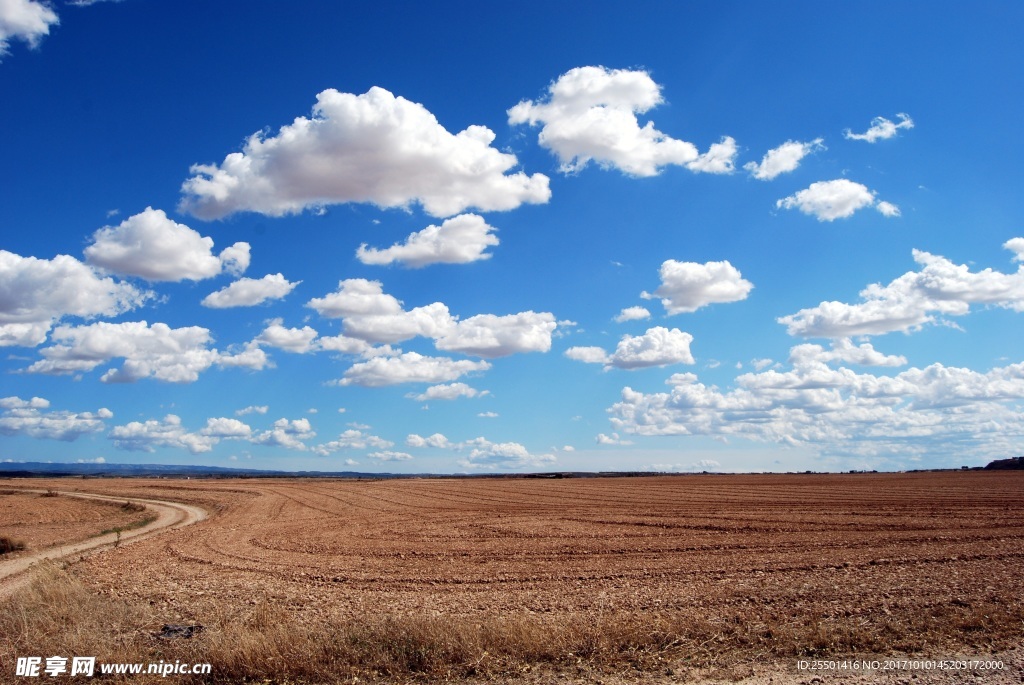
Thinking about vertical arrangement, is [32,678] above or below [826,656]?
below

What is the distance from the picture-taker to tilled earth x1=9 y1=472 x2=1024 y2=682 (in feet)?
43.8

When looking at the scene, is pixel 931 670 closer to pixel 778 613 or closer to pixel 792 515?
pixel 778 613

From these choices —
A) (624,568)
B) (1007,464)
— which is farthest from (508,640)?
(1007,464)

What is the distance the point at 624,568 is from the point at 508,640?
1012 cm

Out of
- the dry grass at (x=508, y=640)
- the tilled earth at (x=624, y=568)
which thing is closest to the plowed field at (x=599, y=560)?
the tilled earth at (x=624, y=568)

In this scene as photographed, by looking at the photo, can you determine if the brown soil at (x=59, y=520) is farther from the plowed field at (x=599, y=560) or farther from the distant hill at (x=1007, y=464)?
the distant hill at (x=1007, y=464)

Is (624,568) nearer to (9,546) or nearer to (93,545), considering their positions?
(93,545)

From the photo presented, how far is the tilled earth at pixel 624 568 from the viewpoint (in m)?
13.3

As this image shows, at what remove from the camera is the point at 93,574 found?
68.8ft

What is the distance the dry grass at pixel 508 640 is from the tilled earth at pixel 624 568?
0.15 m

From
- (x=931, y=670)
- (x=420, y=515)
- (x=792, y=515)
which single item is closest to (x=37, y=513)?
(x=420, y=515)

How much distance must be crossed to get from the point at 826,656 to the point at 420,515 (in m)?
33.6

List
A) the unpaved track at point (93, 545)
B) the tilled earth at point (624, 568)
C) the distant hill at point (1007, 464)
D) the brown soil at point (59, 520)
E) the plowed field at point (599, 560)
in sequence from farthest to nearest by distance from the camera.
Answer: the distant hill at point (1007, 464), the brown soil at point (59, 520), the unpaved track at point (93, 545), the plowed field at point (599, 560), the tilled earth at point (624, 568)

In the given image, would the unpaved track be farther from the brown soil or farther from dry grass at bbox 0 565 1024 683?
dry grass at bbox 0 565 1024 683
